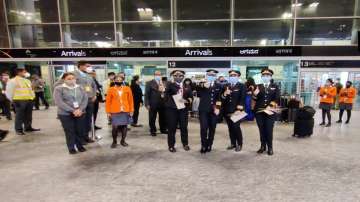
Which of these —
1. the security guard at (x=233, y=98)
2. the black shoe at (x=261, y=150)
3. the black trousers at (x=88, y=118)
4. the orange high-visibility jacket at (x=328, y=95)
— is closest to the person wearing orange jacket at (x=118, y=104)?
the black trousers at (x=88, y=118)

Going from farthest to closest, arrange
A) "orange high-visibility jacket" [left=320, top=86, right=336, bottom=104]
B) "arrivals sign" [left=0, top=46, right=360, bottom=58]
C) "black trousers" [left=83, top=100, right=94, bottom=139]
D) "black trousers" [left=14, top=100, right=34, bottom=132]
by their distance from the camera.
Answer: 1. "arrivals sign" [left=0, top=46, right=360, bottom=58]
2. "orange high-visibility jacket" [left=320, top=86, right=336, bottom=104]
3. "black trousers" [left=14, top=100, right=34, bottom=132]
4. "black trousers" [left=83, top=100, right=94, bottom=139]

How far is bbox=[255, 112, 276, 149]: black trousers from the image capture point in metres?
4.36

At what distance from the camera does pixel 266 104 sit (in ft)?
14.3

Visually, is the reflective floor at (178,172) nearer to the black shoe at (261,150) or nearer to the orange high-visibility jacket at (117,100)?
Answer: the black shoe at (261,150)

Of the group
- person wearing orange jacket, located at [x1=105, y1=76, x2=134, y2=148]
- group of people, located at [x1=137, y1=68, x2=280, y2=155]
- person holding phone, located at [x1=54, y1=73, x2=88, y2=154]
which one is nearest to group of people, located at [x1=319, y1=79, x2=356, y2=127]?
group of people, located at [x1=137, y1=68, x2=280, y2=155]

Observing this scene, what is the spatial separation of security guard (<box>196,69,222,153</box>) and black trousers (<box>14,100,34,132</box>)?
15.0 ft

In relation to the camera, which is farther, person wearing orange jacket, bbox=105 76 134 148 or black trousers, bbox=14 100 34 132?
black trousers, bbox=14 100 34 132

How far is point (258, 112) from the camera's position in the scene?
4438mm

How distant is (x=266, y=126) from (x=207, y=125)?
1099 millimetres

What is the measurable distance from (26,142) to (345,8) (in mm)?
13208

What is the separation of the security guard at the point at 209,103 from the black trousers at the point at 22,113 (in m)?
4.57

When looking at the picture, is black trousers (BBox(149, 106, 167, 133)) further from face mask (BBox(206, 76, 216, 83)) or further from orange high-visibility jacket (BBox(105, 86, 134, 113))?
face mask (BBox(206, 76, 216, 83))

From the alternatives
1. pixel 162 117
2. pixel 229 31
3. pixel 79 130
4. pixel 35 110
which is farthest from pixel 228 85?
pixel 35 110

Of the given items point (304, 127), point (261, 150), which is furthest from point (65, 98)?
point (304, 127)
